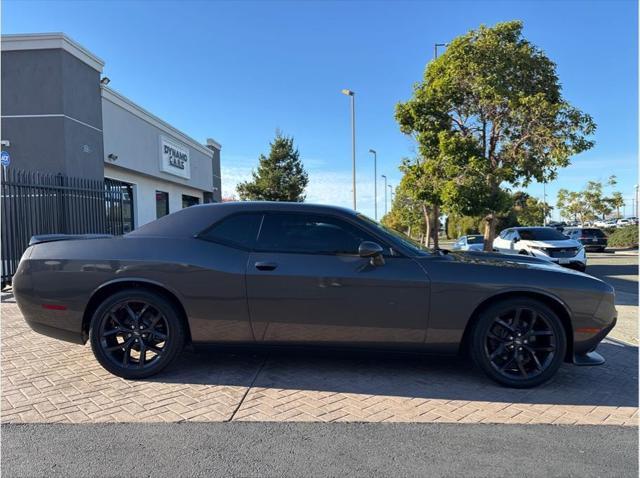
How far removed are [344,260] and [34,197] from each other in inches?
313

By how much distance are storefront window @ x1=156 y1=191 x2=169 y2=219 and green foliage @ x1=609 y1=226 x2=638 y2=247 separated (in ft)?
85.3

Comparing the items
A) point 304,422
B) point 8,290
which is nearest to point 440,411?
point 304,422

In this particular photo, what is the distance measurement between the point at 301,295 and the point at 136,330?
1524 millimetres

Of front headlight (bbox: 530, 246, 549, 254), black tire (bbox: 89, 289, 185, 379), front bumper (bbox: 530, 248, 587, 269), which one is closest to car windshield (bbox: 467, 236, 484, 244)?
front headlight (bbox: 530, 246, 549, 254)

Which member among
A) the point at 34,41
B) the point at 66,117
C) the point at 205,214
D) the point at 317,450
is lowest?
the point at 317,450

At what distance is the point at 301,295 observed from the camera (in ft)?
13.0

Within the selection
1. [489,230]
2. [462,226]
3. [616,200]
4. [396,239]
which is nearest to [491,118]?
[489,230]

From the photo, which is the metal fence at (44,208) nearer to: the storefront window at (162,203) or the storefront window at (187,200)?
the storefront window at (162,203)

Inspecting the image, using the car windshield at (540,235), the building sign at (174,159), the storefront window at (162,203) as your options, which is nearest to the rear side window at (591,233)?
the car windshield at (540,235)

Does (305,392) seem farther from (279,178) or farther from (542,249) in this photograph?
(279,178)

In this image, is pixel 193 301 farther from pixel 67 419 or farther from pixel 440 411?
pixel 440 411

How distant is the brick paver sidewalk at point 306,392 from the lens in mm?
3422

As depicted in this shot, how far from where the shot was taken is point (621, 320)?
6.88 m

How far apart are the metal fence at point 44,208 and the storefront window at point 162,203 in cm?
753
